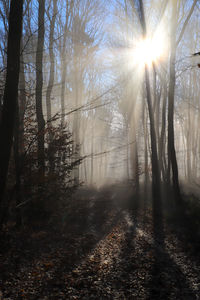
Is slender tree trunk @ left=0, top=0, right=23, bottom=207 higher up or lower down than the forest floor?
higher up

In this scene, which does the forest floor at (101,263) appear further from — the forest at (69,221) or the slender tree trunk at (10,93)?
the slender tree trunk at (10,93)

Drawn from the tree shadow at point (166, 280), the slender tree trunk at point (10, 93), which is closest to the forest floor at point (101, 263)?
the tree shadow at point (166, 280)

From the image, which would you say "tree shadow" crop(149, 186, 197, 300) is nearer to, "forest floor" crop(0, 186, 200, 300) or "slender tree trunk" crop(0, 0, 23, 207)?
"forest floor" crop(0, 186, 200, 300)

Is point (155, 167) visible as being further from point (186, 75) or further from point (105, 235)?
point (186, 75)

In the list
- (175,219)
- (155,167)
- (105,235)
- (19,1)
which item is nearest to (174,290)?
(105,235)

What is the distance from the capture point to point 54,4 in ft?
44.5

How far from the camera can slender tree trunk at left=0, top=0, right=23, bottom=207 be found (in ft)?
15.6

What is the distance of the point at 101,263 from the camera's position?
506 centimetres

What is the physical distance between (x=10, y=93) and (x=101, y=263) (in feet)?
13.3

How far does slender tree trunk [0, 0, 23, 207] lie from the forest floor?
5.16 feet

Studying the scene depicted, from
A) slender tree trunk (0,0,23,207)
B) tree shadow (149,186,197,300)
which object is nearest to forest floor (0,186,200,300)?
tree shadow (149,186,197,300)

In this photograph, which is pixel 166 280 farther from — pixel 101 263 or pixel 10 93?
pixel 10 93

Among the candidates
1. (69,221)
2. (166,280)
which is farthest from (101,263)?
(69,221)

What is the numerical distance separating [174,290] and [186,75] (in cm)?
2400
